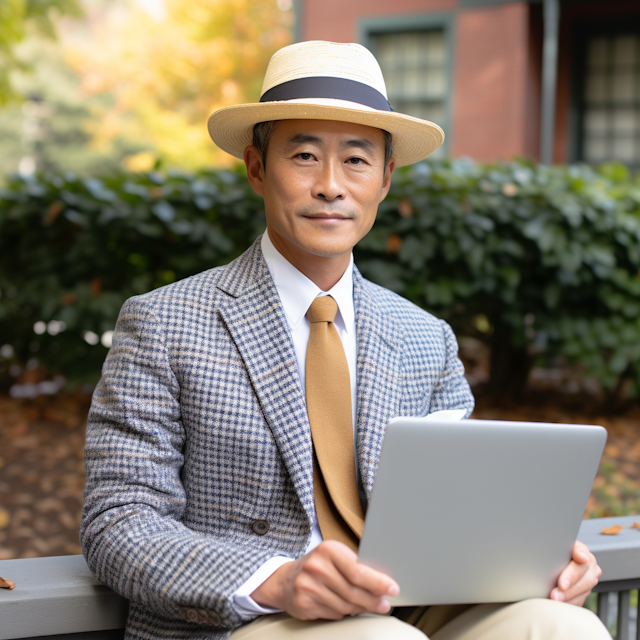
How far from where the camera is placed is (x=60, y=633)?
154 cm

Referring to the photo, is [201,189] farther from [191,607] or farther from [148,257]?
[191,607]

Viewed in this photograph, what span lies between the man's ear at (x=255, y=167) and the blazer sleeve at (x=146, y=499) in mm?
465

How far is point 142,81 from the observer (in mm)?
24703

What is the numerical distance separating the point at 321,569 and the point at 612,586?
94cm

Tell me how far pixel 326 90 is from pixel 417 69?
10292mm

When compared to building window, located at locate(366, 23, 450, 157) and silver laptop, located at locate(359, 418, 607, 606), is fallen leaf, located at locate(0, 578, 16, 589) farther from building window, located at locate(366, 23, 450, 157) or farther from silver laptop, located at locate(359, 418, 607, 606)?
building window, located at locate(366, 23, 450, 157)

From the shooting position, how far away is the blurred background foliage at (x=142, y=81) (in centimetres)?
2120

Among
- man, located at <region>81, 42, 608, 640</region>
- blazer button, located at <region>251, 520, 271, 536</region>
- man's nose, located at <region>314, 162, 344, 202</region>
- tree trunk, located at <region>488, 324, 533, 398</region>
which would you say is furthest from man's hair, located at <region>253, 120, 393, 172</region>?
tree trunk, located at <region>488, 324, 533, 398</region>

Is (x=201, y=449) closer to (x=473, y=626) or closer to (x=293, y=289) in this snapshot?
(x=293, y=289)

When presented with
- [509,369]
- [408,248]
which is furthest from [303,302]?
[509,369]

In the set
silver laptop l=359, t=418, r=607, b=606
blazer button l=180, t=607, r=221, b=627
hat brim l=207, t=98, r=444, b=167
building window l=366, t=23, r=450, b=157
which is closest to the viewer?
silver laptop l=359, t=418, r=607, b=606

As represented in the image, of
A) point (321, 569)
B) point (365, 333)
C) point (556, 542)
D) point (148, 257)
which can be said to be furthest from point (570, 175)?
point (321, 569)

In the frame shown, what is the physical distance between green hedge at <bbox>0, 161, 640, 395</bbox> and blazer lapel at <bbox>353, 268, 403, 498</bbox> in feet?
6.97

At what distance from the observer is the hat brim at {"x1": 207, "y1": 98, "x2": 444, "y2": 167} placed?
168cm
